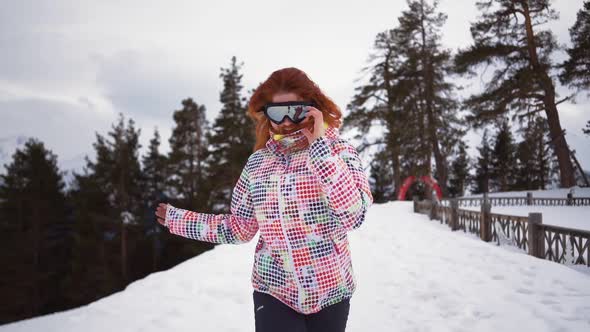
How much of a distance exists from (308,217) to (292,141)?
1.14 ft

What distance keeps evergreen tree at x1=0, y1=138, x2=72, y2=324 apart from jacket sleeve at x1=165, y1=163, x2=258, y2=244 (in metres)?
31.4

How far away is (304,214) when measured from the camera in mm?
1448

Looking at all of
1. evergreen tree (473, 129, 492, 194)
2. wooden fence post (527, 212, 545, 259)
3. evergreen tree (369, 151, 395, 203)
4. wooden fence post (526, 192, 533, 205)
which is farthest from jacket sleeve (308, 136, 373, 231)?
evergreen tree (473, 129, 492, 194)

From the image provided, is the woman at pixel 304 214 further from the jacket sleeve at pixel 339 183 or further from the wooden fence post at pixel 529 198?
the wooden fence post at pixel 529 198

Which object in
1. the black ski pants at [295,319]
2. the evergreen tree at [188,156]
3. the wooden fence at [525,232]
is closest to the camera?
the black ski pants at [295,319]

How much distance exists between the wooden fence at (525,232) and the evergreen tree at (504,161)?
39.6 m

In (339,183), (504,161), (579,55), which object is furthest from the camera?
(504,161)

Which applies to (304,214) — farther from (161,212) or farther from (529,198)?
(529,198)

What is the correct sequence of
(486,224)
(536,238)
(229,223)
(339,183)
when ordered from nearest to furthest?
(339,183), (229,223), (536,238), (486,224)

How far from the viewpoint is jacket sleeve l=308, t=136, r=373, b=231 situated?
53.3 inches

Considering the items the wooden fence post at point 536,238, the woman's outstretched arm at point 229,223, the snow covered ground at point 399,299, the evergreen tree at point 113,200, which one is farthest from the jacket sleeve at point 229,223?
the evergreen tree at point 113,200

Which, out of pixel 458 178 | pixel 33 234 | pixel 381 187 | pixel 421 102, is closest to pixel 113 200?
pixel 33 234

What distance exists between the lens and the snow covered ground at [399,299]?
412 centimetres

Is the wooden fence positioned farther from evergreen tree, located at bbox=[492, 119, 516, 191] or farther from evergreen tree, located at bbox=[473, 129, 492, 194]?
evergreen tree, located at bbox=[473, 129, 492, 194]
